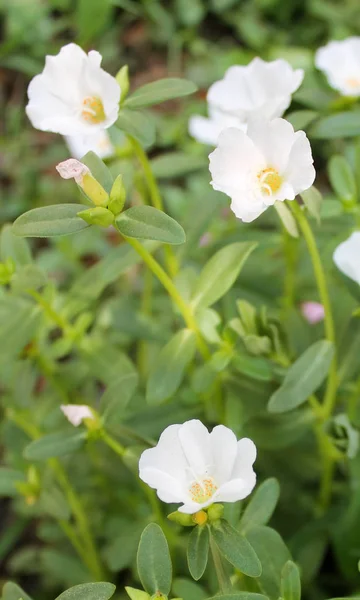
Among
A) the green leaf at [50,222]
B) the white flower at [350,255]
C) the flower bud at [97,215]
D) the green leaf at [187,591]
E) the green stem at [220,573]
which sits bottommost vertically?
the green leaf at [187,591]

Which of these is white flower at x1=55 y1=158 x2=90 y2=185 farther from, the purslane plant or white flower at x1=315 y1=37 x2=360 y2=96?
white flower at x1=315 y1=37 x2=360 y2=96

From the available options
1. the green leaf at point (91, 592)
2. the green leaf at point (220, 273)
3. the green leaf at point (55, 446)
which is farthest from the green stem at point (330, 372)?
the green leaf at point (91, 592)

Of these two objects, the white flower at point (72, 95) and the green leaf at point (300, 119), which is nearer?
the white flower at point (72, 95)

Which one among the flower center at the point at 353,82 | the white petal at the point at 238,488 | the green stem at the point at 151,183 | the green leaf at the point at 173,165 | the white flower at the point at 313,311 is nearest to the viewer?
the white petal at the point at 238,488

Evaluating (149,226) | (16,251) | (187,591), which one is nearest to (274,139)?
(149,226)

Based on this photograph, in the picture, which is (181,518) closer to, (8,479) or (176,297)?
(176,297)

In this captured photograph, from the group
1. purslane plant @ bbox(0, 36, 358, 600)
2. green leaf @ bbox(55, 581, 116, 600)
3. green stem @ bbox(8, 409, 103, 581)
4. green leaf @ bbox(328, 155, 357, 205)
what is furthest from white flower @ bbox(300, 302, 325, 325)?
green leaf @ bbox(55, 581, 116, 600)

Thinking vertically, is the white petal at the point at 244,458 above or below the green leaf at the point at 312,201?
below

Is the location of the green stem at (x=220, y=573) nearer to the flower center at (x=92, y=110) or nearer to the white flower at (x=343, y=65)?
the flower center at (x=92, y=110)
